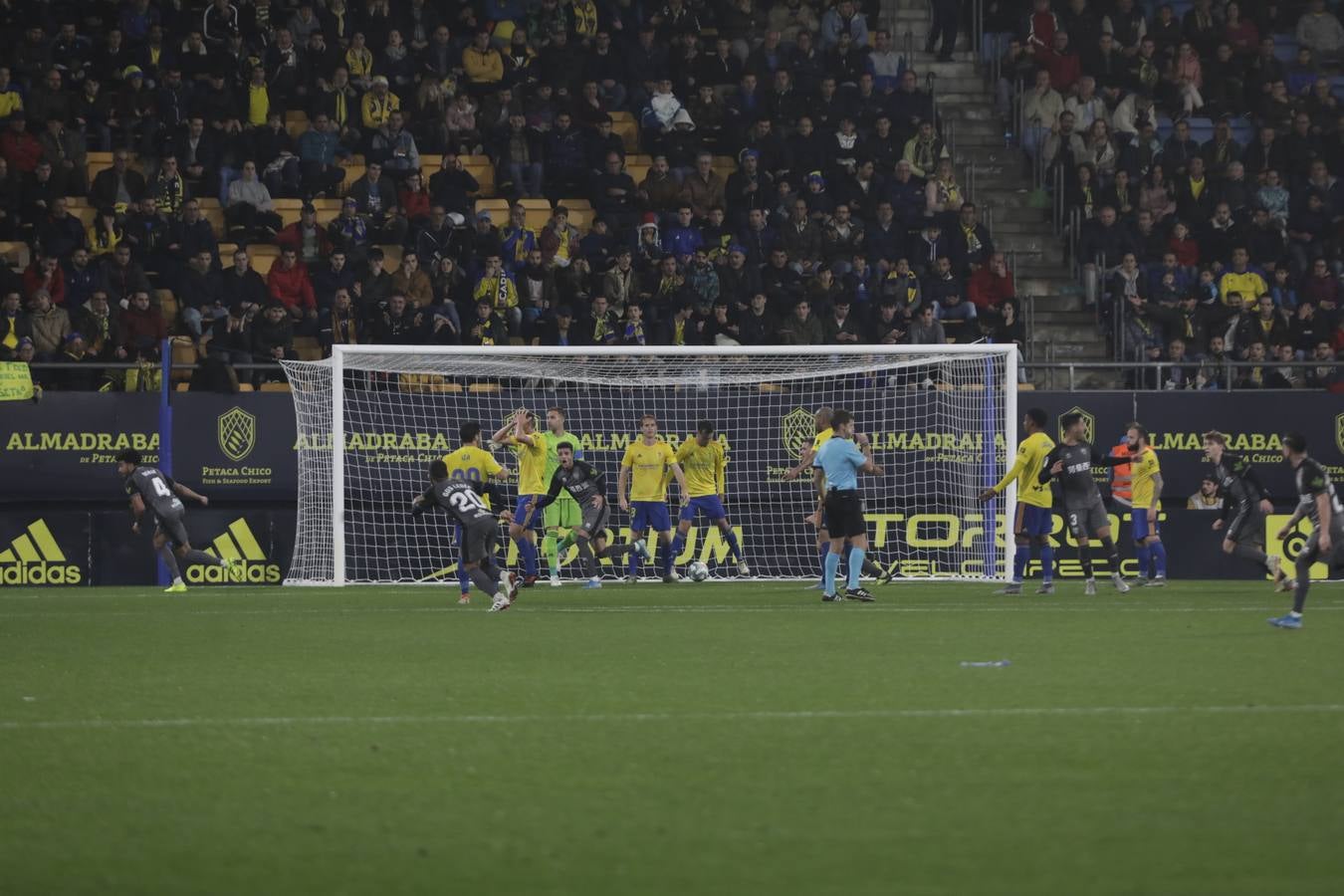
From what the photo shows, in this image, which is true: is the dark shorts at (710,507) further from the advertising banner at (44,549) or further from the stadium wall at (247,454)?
the advertising banner at (44,549)

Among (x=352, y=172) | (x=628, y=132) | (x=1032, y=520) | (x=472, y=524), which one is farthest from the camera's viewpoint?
(x=628, y=132)

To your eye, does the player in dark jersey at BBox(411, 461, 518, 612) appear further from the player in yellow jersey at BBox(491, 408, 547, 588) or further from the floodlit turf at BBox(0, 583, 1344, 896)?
Answer: the player in yellow jersey at BBox(491, 408, 547, 588)

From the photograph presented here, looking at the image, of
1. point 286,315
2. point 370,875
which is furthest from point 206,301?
point 370,875

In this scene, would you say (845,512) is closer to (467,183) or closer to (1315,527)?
(1315,527)

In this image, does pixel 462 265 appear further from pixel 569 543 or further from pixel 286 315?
pixel 569 543

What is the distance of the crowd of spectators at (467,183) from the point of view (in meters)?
23.7

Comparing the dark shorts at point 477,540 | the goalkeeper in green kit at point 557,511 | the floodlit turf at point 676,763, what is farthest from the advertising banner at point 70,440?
the floodlit turf at point 676,763

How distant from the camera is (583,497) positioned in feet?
71.6

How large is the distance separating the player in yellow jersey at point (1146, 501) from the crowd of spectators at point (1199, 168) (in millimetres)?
1932

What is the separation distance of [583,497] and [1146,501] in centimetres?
689

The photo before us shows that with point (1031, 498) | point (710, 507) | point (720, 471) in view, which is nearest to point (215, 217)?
point (720, 471)

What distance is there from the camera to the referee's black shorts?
708 inches

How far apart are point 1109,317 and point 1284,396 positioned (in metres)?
2.78

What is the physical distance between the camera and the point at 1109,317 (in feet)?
85.3
